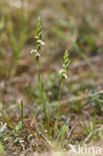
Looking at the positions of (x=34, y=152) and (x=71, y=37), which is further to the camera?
(x=71, y=37)

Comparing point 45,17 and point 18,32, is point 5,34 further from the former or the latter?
point 45,17

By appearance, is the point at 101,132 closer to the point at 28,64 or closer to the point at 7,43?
the point at 28,64

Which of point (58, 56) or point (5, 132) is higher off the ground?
point (58, 56)

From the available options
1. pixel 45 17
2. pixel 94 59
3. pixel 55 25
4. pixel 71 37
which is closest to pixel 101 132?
pixel 94 59

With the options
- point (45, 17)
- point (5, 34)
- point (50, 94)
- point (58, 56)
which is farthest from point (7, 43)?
point (50, 94)

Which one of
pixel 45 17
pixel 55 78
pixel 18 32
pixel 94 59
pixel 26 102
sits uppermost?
pixel 45 17

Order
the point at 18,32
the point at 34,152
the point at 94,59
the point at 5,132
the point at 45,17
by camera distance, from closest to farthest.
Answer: the point at 34,152
the point at 5,132
the point at 94,59
the point at 18,32
the point at 45,17

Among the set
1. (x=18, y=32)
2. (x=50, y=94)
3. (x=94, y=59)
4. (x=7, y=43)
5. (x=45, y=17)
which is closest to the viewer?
(x=50, y=94)
